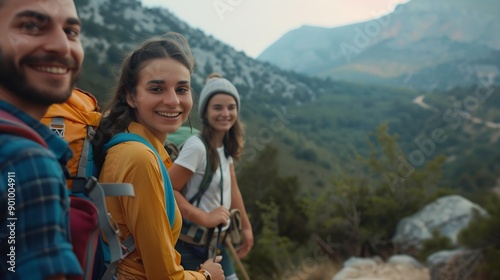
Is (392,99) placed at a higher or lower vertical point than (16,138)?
lower

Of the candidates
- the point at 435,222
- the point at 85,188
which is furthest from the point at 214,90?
the point at 435,222

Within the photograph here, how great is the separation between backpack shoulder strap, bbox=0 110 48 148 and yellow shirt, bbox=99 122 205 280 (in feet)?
1.43

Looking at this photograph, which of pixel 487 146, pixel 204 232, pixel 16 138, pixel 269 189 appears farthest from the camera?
pixel 487 146

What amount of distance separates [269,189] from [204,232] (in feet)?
33.5

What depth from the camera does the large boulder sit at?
28.2 ft

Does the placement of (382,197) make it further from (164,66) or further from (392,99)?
(392,99)

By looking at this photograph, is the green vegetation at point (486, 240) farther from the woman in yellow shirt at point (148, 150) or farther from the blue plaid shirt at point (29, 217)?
the blue plaid shirt at point (29, 217)

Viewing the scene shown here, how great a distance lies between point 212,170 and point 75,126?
50.4 inches

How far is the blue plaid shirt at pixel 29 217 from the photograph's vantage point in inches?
27.3

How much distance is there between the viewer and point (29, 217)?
70 centimetres

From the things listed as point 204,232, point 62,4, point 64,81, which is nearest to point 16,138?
point 64,81

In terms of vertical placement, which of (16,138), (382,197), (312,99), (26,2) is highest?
(26,2)

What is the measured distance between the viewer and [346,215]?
31.3 feet

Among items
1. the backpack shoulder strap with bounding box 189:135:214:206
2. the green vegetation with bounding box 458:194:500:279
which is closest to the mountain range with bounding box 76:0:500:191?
the backpack shoulder strap with bounding box 189:135:214:206
